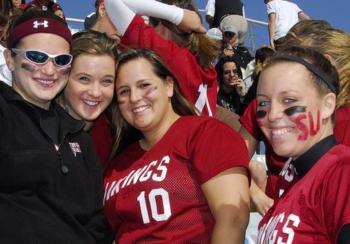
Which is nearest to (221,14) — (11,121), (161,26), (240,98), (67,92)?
(240,98)

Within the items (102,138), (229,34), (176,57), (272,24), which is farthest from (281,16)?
(102,138)

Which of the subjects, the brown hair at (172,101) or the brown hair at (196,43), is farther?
the brown hair at (196,43)

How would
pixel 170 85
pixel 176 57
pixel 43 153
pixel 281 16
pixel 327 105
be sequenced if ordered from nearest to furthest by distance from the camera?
pixel 327 105 < pixel 43 153 < pixel 170 85 < pixel 176 57 < pixel 281 16

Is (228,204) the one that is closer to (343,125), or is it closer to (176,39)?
(343,125)

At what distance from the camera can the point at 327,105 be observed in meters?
2.20

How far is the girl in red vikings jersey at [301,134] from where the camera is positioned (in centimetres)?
199

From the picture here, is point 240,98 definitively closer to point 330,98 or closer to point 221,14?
point 221,14

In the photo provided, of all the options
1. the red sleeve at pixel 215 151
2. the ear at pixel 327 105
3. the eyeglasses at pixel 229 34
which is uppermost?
the ear at pixel 327 105

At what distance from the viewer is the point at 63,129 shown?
116 inches

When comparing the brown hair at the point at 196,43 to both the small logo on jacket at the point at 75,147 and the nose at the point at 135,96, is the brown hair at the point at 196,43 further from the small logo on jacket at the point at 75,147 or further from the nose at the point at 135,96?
the small logo on jacket at the point at 75,147

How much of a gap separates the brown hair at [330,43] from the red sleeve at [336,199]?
2.39ft

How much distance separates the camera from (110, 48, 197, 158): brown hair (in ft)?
10.4

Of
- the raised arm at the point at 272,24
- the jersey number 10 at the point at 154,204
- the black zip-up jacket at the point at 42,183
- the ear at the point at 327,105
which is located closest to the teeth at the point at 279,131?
the ear at the point at 327,105

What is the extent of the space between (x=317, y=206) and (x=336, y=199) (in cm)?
10
